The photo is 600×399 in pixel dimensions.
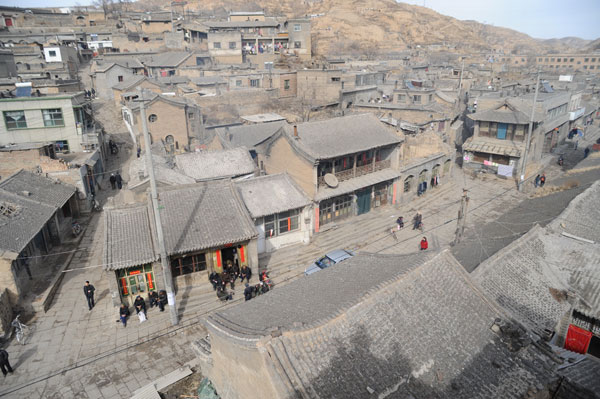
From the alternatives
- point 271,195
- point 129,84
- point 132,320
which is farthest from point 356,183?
point 129,84

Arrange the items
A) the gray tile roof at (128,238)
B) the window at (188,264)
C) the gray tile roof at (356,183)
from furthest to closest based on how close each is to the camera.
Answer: the gray tile roof at (356,183) → the window at (188,264) → the gray tile roof at (128,238)

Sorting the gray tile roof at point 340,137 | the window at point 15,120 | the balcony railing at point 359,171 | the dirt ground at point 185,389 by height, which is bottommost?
the dirt ground at point 185,389

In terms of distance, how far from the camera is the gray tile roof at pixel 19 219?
770 inches

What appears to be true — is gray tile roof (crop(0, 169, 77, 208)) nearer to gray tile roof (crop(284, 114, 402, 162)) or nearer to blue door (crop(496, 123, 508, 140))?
gray tile roof (crop(284, 114, 402, 162))

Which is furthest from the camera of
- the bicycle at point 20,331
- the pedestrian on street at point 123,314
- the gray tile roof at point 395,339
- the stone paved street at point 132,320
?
the pedestrian on street at point 123,314

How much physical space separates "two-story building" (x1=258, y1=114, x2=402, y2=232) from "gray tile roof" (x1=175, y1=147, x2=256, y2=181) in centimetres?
187

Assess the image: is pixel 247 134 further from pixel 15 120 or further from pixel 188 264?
pixel 15 120

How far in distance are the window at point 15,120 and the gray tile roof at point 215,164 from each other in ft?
52.0

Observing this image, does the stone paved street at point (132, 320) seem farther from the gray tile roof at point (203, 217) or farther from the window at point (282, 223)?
the gray tile roof at point (203, 217)

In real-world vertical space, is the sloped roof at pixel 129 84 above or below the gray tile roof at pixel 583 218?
above

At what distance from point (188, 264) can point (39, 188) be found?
43.2 feet

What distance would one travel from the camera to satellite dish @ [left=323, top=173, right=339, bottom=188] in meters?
28.2

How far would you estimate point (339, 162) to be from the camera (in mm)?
30031

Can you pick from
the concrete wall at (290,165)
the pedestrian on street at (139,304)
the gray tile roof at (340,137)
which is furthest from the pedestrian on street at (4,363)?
the gray tile roof at (340,137)
